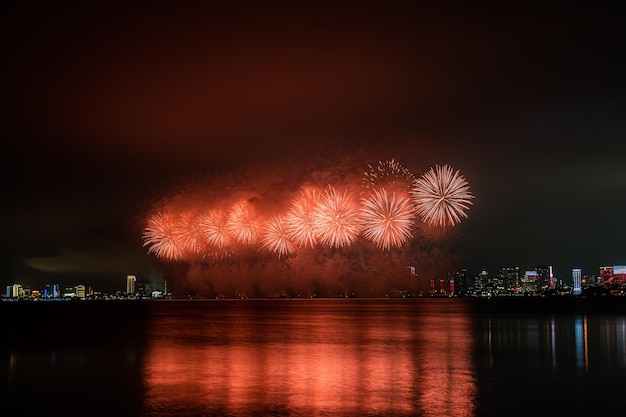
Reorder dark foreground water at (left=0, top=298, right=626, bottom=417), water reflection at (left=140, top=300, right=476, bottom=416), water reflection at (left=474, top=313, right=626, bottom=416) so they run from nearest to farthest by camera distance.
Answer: water reflection at (left=140, top=300, right=476, bottom=416), dark foreground water at (left=0, top=298, right=626, bottom=417), water reflection at (left=474, top=313, right=626, bottom=416)

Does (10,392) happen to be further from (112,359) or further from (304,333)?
(304,333)

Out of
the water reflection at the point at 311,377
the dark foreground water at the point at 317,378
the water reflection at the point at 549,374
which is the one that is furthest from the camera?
the water reflection at the point at 549,374

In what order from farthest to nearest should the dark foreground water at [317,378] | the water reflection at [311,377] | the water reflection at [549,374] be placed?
1. the water reflection at [549,374]
2. the dark foreground water at [317,378]
3. the water reflection at [311,377]

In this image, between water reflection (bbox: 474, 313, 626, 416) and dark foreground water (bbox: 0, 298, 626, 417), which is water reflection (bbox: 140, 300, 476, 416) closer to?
dark foreground water (bbox: 0, 298, 626, 417)

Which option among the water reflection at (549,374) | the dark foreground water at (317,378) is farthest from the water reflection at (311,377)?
the water reflection at (549,374)

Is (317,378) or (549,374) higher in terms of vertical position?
(317,378)

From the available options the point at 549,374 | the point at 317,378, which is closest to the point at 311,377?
the point at 317,378

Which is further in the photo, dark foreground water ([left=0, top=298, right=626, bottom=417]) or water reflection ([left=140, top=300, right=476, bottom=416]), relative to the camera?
dark foreground water ([left=0, top=298, right=626, bottom=417])

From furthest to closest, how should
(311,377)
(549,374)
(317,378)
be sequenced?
(549,374)
(311,377)
(317,378)

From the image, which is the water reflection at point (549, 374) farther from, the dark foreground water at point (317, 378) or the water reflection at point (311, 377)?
the water reflection at point (311, 377)

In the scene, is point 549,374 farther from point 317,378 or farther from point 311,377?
point 311,377

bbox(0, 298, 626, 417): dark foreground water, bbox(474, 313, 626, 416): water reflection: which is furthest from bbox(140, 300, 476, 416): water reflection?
bbox(474, 313, 626, 416): water reflection
